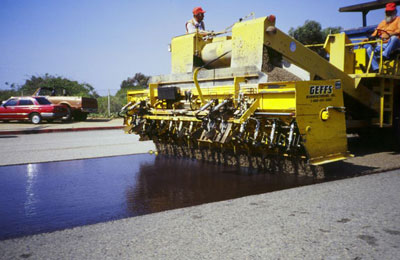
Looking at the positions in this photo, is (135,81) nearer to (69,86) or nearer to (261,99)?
(69,86)

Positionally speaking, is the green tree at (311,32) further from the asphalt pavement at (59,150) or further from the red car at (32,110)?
the asphalt pavement at (59,150)

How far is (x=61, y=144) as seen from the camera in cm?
1060

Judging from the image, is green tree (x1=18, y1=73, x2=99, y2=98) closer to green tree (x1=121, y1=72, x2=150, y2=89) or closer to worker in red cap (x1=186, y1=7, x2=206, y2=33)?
green tree (x1=121, y1=72, x2=150, y2=89)

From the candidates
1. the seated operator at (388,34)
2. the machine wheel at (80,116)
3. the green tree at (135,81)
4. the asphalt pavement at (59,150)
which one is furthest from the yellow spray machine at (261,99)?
the green tree at (135,81)

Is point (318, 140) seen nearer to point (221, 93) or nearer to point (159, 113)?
point (221, 93)

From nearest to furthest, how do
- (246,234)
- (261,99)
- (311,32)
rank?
(246,234), (261,99), (311,32)

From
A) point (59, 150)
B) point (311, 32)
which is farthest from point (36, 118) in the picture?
point (311, 32)

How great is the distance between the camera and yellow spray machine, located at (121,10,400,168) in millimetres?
5402

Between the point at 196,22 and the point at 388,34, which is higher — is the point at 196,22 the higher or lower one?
the higher one

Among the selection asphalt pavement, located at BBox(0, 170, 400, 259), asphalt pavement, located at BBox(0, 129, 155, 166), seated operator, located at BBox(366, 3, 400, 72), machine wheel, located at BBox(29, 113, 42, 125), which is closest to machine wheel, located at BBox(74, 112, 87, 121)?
machine wheel, located at BBox(29, 113, 42, 125)

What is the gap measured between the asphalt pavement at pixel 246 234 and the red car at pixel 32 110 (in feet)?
55.1

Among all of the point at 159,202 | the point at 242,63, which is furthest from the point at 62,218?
the point at 242,63

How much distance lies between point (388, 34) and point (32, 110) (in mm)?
16850

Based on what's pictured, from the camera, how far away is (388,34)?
7.49 m
